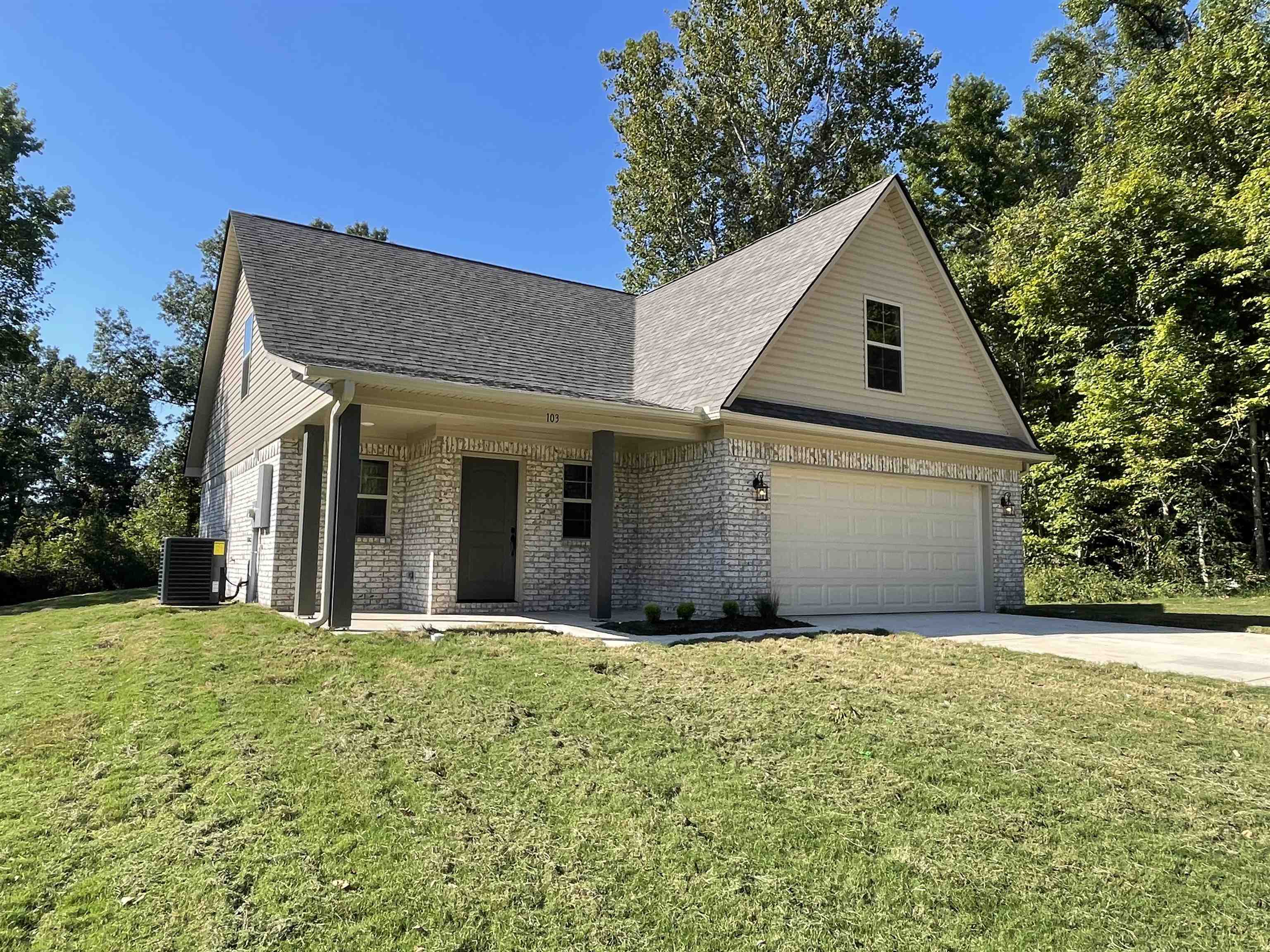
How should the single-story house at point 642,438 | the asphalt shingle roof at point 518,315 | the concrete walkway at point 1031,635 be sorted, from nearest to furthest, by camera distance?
the concrete walkway at point 1031,635 → the single-story house at point 642,438 → the asphalt shingle roof at point 518,315

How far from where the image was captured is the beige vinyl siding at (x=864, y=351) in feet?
37.4

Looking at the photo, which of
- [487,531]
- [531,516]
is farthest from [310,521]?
[531,516]

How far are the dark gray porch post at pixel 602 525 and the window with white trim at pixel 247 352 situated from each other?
7590 mm

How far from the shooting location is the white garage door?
11.1 metres

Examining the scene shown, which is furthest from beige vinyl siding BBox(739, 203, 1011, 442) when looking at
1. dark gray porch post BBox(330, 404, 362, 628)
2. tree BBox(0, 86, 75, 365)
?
tree BBox(0, 86, 75, 365)

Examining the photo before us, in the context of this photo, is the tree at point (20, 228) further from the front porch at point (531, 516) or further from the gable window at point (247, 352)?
the front porch at point (531, 516)

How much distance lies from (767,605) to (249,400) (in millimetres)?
9800

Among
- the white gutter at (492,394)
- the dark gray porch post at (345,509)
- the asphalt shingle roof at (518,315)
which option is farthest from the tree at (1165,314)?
the dark gray porch post at (345,509)

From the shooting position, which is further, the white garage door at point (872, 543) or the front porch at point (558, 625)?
the white garage door at point (872, 543)

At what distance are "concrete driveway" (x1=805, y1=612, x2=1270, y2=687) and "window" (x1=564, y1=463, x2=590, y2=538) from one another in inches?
145

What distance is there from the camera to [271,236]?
13086mm

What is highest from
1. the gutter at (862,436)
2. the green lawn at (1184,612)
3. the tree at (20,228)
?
the tree at (20,228)

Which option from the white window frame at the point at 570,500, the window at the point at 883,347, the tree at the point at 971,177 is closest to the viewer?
the white window frame at the point at 570,500

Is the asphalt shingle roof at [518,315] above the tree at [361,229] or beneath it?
beneath
